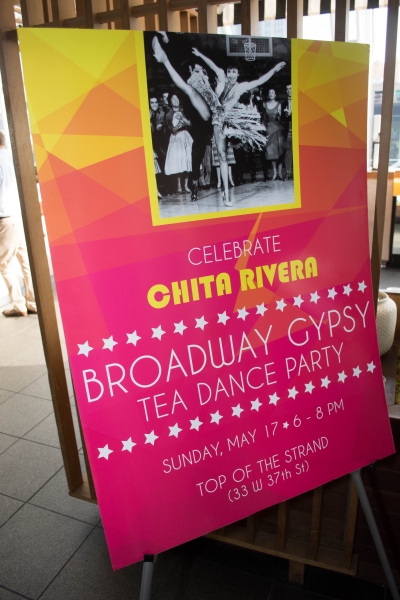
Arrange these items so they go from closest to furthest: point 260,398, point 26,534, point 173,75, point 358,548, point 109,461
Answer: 1. point 173,75
2. point 109,461
3. point 260,398
4. point 358,548
5. point 26,534

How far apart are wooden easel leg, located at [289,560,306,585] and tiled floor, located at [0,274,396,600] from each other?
26mm

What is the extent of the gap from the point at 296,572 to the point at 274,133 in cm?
163

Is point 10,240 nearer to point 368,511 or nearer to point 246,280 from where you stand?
point 246,280

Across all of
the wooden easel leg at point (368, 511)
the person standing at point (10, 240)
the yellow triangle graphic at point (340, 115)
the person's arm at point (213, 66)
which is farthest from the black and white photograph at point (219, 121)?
the person standing at point (10, 240)

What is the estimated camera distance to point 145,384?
1225 mm

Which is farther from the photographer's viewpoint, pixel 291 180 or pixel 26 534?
pixel 26 534

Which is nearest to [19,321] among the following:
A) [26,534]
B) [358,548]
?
[26,534]

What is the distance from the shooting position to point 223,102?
115 centimetres

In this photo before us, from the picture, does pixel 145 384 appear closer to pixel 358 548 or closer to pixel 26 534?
pixel 358 548

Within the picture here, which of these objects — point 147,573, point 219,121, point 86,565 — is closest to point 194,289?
point 219,121

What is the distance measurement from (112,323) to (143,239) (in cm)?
22

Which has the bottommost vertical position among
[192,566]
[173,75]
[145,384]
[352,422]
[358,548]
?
[192,566]

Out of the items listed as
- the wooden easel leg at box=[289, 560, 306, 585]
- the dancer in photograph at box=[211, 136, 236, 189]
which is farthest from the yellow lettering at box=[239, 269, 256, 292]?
the wooden easel leg at box=[289, 560, 306, 585]

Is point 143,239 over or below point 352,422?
over
